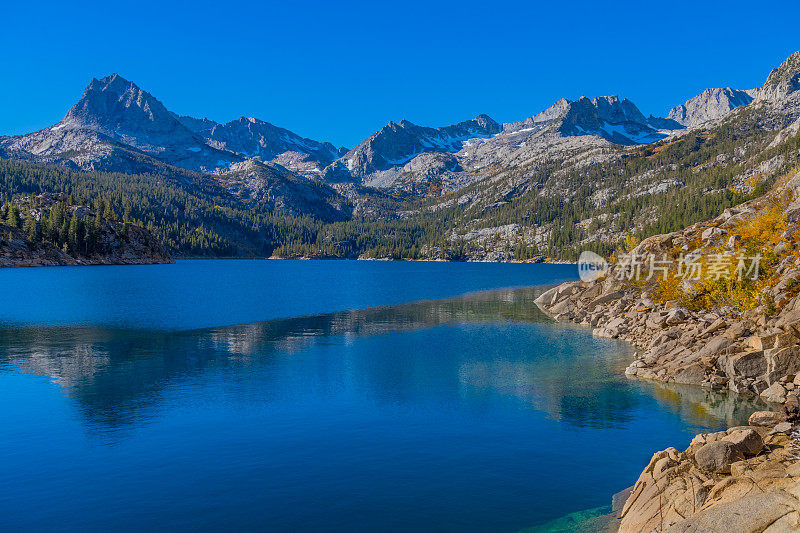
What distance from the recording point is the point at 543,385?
4403 centimetres

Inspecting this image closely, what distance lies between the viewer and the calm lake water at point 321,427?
22.5 m

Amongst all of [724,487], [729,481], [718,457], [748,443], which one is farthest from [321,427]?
[748,443]

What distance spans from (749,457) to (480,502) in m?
→ 11.2

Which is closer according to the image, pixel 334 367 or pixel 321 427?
pixel 321 427

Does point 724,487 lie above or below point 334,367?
below

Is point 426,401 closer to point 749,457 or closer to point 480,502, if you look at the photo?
point 480,502

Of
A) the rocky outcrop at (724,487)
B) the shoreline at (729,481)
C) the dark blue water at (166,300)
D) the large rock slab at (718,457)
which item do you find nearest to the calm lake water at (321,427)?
the shoreline at (729,481)

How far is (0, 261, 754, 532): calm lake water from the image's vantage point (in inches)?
884

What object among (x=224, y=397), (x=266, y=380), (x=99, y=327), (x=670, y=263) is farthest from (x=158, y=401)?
(x=670, y=263)

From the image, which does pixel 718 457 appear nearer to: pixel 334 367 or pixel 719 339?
pixel 719 339

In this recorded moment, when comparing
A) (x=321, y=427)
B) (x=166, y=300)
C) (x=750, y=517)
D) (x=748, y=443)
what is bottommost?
(x=321, y=427)

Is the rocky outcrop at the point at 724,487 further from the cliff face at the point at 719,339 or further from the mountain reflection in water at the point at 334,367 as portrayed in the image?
the mountain reflection in water at the point at 334,367

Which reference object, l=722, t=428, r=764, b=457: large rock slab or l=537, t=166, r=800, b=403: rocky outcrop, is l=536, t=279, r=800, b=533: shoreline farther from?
l=537, t=166, r=800, b=403: rocky outcrop

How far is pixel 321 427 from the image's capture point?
109 feet
